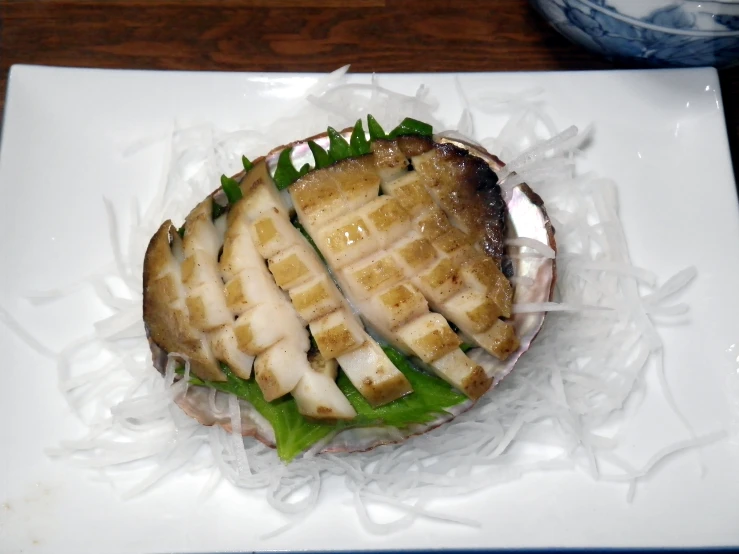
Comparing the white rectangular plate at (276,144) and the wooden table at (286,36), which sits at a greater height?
the wooden table at (286,36)

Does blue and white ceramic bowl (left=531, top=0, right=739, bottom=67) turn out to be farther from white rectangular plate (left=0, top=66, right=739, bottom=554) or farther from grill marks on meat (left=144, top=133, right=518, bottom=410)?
grill marks on meat (left=144, top=133, right=518, bottom=410)

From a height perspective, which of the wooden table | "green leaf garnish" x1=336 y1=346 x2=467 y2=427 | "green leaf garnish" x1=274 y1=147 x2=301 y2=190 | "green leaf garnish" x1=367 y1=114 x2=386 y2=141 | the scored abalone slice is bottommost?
"green leaf garnish" x1=336 y1=346 x2=467 y2=427

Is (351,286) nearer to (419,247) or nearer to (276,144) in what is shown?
(419,247)

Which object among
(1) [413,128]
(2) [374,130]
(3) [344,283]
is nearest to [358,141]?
(2) [374,130]

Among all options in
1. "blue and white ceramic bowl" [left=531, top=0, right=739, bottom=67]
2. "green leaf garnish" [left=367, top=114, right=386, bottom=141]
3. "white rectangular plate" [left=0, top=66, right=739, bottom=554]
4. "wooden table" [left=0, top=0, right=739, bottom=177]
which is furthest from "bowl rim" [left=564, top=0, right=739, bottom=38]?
"green leaf garnish" [left=367, top=114, right=386, bottom=141]

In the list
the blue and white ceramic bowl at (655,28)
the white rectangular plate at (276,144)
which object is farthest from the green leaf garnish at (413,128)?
the blue and white ceramic bowl at (655,28)

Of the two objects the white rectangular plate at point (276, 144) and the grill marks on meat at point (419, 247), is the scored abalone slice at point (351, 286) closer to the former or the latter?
the grill marks on meat at point (419, 247)
